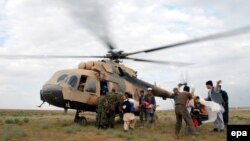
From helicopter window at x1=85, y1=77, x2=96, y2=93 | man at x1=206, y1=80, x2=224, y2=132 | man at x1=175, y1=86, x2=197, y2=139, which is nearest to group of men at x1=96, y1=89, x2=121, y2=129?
helicopter window at x1=85, y1=77, x2=96, y2=93

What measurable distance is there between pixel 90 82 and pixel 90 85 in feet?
0.46

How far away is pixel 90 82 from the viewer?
672 inches

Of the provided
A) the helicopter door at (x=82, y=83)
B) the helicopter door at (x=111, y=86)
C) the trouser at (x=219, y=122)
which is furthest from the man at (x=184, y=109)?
the helicopter door at (x=82, y=83)

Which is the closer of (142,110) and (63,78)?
(63,78)

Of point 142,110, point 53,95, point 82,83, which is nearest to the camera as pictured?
point 53,95

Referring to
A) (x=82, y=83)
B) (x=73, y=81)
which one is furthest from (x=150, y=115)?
(x=73, y=81)

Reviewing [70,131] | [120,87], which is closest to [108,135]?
[70,131]

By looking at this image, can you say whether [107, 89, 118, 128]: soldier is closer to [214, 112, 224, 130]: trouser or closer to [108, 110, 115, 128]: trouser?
[108, 110, 115, 128]: trouser

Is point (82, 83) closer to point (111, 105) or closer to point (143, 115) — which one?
point (111, 105)

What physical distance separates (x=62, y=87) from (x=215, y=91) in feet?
21.8

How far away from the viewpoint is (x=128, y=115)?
625 inches

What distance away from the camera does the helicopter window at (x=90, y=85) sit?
55.7 feet

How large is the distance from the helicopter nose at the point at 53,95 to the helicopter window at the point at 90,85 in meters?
1.34

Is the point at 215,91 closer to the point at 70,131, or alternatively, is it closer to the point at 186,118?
the point at 186,118
